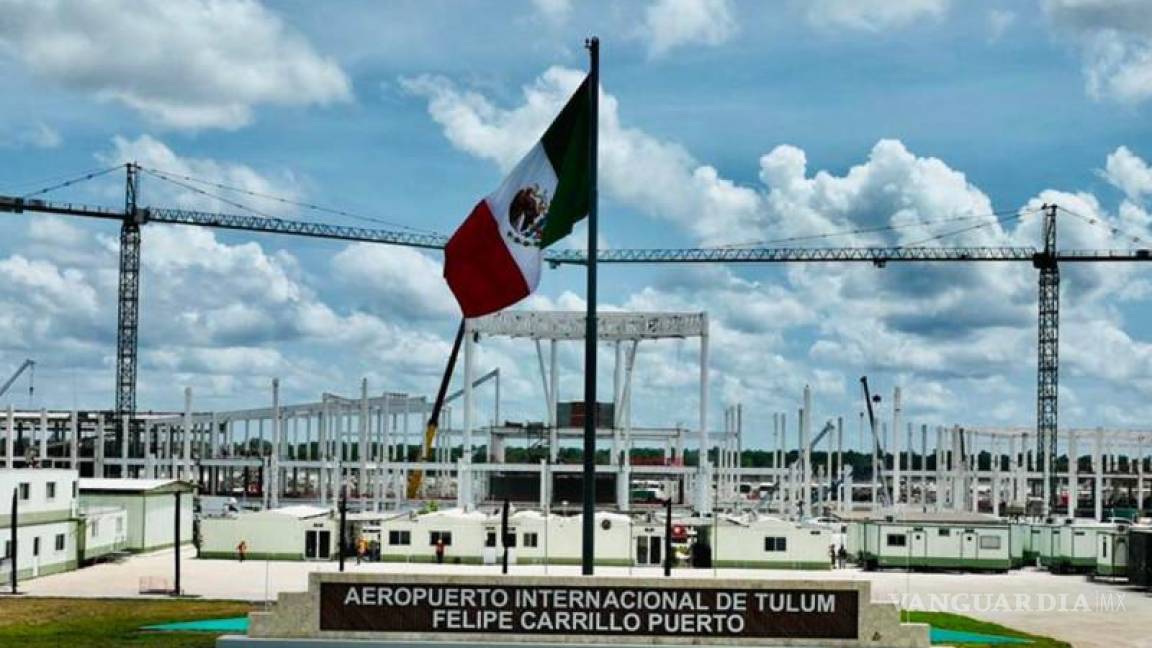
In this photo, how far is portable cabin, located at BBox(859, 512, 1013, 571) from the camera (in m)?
72.4

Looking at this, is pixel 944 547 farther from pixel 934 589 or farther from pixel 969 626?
pixel 969 626

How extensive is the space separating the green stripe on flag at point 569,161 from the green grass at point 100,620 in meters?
17.2

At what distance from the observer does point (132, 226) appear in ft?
521

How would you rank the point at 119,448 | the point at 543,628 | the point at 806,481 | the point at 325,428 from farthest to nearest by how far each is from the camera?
the point at 119,448
the point at 325,428
the point at 806,481
the point at 543,628

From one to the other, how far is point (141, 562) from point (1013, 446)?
103 metres

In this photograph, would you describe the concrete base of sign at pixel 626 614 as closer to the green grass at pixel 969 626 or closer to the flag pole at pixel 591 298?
the flag pole at pixel 591 298

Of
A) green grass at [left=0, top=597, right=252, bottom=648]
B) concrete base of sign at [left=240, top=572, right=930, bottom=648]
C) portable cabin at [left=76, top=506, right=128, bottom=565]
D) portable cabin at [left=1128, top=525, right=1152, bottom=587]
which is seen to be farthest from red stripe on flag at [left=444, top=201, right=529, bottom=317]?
portable cabin at [left=76, top=506, right=128, bottom=565]

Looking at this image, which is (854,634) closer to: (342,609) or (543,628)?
(543,628)

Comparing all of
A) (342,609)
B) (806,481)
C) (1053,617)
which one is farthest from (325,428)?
(342,609)

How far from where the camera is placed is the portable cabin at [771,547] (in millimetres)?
71125

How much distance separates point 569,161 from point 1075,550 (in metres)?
54.2

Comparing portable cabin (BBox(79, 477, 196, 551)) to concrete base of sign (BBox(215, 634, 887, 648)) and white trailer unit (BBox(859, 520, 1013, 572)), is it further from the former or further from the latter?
concrete base of sign (BBox(215, 634, 887, 648))

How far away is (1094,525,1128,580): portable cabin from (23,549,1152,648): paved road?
4.29 feet

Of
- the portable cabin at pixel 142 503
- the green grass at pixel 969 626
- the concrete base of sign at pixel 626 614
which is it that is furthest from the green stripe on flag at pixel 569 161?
the portable cabin at pixel 142 503
